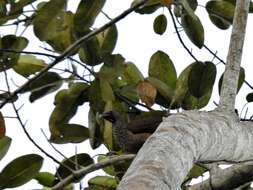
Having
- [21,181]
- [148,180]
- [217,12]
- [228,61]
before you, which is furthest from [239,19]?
[148,180]

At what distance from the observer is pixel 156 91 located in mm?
2393

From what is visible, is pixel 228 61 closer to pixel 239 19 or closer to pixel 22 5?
pixel 239 19

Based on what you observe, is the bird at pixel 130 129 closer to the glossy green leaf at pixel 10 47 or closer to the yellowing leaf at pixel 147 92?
the yellowing leaf at pixel 147 92

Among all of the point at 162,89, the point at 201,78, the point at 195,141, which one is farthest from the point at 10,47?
the point at 195,141

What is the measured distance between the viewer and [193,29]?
2400 mm

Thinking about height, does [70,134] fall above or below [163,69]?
below

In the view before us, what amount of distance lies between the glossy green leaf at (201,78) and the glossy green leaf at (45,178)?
0.56 m

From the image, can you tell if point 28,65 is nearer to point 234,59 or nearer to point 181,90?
point 181,90

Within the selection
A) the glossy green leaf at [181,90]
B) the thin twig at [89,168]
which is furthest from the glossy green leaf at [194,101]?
the thin twig at [89,168]

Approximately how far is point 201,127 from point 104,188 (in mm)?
899

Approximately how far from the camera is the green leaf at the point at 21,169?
7.20ft

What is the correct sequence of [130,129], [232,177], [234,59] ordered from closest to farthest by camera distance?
[232,177] → [234,59] → [130,129]

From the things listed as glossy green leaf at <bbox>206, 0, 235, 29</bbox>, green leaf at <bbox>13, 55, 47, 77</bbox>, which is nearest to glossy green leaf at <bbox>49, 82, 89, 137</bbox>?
green leaf at <bbox>13, 55, 47, 77</bbox>

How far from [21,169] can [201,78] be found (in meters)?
0.66
